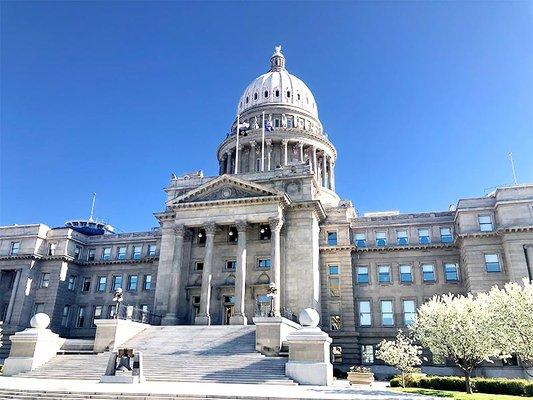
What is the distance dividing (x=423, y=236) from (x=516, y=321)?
90.5ft

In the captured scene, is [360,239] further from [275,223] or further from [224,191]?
[224,191]

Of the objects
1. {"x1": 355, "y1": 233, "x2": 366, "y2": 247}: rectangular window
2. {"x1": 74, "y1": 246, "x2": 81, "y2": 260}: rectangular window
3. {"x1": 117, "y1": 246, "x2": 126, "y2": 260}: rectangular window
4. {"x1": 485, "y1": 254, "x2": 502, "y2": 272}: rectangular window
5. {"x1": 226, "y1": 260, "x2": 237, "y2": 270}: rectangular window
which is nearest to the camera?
{"x1": 485, "y1": 254, "x2": 502, "y2": 272}: rectangular window

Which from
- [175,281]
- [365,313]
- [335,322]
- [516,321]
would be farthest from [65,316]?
[516,321]

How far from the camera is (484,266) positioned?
43.9 m

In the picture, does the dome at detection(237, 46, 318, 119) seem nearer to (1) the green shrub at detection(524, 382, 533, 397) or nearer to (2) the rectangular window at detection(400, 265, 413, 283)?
(2) the rectangular window at detection(400, 265, 413, 283)

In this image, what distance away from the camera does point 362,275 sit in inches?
1983

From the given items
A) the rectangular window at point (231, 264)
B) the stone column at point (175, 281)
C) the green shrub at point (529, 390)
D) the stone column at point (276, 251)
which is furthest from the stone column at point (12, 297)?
the green shrub at point (529, 390)

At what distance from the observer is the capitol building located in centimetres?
4400

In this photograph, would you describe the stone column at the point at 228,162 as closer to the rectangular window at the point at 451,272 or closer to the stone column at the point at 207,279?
the stone column at the point at 207,279

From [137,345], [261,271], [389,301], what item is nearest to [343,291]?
[389,301]

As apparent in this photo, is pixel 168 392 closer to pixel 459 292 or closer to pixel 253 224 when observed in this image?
pixel 253 224

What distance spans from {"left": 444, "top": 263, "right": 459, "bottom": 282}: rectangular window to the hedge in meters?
19.4

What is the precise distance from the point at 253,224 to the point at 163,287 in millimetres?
11865

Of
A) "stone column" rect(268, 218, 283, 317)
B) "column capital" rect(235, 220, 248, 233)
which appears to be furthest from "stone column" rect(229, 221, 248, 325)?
"stone column" rect(268, 218, 283, 317)
